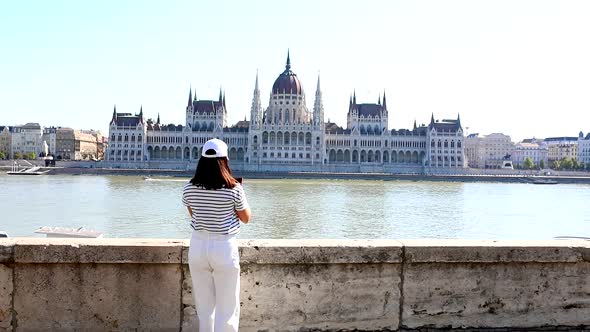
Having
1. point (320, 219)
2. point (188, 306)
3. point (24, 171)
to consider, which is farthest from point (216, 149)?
point (24, 171)

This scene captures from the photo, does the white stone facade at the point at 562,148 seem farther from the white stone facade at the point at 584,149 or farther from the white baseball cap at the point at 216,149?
the white baseball cap at the point at 216,149

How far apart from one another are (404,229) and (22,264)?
959 inches

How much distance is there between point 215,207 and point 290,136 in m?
119

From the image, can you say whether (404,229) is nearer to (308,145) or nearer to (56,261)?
(56,261)

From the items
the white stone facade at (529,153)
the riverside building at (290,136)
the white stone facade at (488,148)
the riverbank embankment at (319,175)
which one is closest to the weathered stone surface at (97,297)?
the riverbank embankment at (319,175)

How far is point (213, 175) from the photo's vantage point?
466cm

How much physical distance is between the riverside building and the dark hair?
11604 cm

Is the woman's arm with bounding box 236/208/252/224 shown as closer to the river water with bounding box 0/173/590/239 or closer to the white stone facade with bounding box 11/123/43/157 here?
the river water with bounding box 0/173/590/239

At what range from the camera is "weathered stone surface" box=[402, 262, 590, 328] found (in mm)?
Answer: 5590

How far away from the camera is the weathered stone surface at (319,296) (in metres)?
5.44

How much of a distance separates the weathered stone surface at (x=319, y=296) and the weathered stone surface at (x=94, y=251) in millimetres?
730

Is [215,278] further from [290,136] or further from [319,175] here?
[290,136]

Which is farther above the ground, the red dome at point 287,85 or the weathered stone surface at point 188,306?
the red dome at point 287,85

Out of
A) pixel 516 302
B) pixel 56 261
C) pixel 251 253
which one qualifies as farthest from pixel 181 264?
pixel 516 302
